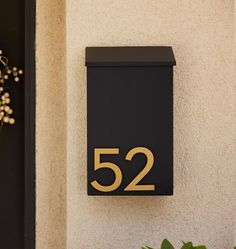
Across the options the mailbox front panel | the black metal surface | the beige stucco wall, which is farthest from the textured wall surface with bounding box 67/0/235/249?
the black metal surface

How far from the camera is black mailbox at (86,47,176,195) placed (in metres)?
2.80

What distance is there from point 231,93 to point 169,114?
0.41 meters

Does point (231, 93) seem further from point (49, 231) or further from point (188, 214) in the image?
point (49, 231)

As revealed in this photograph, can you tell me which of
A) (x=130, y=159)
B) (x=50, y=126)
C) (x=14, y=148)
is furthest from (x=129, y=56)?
(x=14, y=148)

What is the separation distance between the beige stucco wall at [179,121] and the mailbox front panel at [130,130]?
19 centimetres

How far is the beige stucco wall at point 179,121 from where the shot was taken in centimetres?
297

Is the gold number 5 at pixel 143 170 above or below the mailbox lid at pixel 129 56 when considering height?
below

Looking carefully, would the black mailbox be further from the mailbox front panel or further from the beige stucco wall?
the beige stucco wall

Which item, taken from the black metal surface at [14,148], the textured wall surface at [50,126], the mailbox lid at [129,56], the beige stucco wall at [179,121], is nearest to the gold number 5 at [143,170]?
the beige stucco wall at [179,121]

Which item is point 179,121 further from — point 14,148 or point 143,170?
point 14,148

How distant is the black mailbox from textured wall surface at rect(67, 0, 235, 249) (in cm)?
19

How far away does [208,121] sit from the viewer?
298 cm

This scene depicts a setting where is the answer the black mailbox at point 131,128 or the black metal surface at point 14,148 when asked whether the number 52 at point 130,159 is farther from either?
the black metal surface at point 14,148

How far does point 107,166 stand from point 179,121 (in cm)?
49
